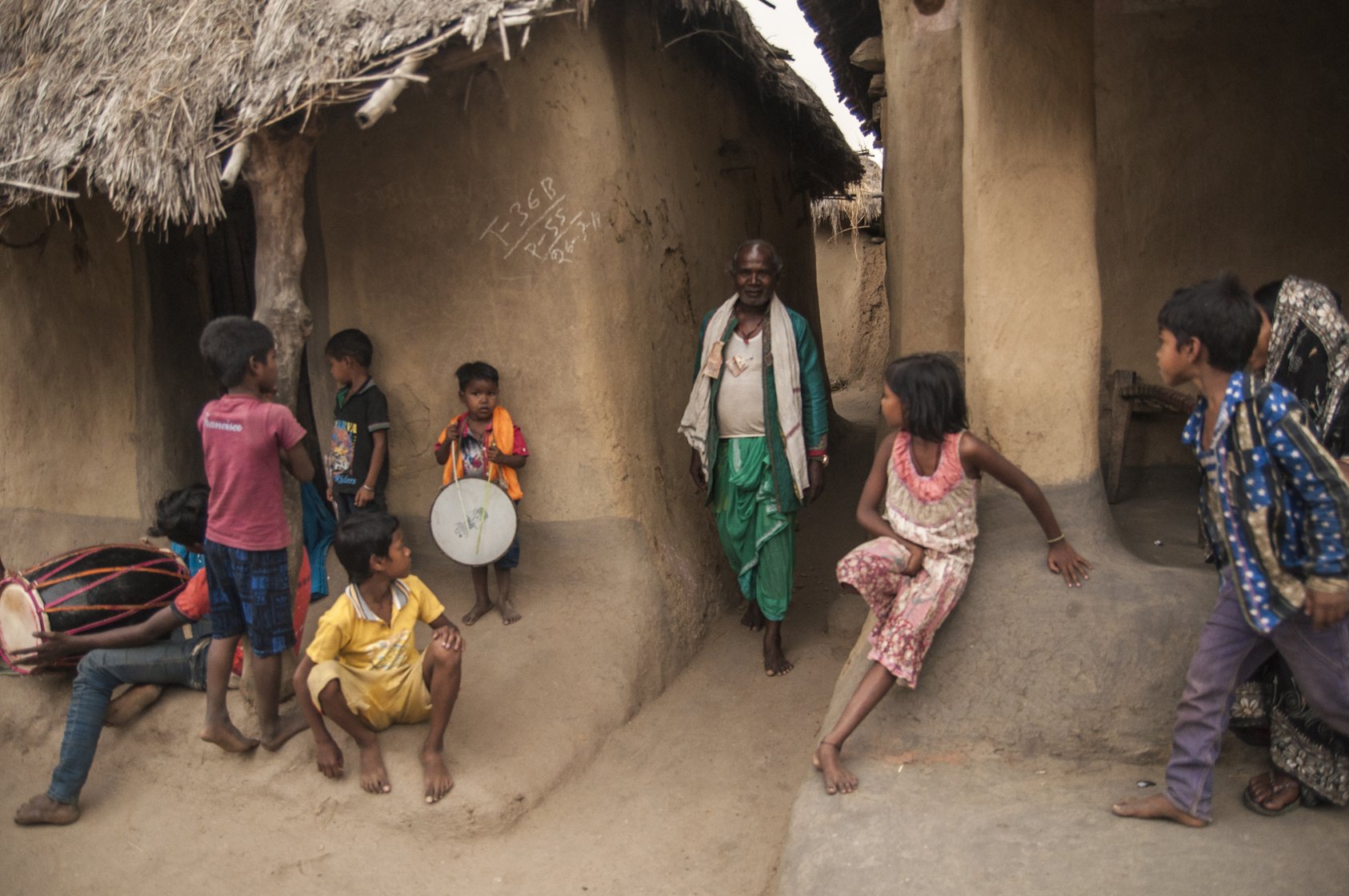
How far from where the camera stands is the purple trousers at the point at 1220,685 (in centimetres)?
280

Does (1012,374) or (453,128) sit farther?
(453,128)

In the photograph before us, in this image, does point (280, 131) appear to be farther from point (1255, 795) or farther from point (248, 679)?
point (1255, 795)

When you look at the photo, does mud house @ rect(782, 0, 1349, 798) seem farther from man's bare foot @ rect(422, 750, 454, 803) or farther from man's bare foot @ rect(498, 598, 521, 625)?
man's bare foot @ rect(498, 598, 521, 625)

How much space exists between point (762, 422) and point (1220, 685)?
2.14 m

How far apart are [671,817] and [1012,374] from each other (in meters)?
1.96

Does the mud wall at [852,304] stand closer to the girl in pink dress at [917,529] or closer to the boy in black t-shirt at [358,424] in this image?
the boy in black t-shirt at [358,424]

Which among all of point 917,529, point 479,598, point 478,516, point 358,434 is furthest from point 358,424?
point 917,529

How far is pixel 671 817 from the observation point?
4.03 meters

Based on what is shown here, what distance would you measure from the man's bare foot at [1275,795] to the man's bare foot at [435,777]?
98.0 inches

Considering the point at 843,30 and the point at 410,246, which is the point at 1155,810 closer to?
A: the point at 410,246

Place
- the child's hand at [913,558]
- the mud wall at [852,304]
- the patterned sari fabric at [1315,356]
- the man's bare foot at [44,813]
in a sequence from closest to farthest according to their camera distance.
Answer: the patterned sari fabric at [1315,356], the child's hand at [913,558], the man's bare foot at [44,813], the mud wall at [852,304]

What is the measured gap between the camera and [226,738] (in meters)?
4.05

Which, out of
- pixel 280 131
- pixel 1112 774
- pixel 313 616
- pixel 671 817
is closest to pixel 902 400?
pixel 1112 774

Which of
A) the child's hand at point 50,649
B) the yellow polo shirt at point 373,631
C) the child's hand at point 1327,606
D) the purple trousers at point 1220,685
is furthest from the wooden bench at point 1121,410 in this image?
the child's hand at point 50,649
